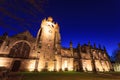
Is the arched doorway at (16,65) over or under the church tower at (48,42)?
under

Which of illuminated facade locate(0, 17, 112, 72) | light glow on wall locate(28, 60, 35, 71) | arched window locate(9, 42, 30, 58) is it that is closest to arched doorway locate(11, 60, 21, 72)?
illuminated facade locate(0, 17, 112, 72)

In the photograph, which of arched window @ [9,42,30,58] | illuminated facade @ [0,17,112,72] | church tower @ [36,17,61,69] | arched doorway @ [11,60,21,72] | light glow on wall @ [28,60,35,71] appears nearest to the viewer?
arched doorway @ [11,60,21,72]

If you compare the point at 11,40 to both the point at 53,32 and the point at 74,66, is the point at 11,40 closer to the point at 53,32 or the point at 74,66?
the point at 53,32

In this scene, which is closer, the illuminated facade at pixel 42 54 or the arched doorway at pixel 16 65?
the arched doorway at pixel 16 65

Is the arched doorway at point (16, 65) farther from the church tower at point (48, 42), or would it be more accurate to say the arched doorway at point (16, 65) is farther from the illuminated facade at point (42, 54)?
the church tower at point (48, 42)

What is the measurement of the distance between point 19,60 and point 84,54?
32386 millimetres

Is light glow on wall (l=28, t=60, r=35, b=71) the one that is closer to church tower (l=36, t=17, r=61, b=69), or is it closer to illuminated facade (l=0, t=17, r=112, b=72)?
illuminated facade (l=0, t=17, r=112, b=72)

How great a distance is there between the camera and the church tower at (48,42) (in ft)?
101

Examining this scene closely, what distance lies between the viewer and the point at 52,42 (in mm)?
35188

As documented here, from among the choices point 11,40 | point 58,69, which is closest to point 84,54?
point 58,69

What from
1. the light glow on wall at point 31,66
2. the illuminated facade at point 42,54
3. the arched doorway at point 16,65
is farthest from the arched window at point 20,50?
the light glow on wall at point 31,66

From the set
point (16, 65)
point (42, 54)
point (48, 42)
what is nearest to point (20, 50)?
point (16, 65)

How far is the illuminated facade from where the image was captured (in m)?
24.9

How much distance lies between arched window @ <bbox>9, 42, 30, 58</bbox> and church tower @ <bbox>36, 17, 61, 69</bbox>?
420 cm
